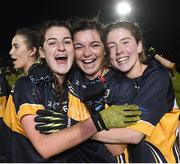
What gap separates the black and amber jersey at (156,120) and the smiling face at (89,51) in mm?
561

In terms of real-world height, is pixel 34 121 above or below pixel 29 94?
below

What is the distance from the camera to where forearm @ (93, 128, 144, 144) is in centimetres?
319

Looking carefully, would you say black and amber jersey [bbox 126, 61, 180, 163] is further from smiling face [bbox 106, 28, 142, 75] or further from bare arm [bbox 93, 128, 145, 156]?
smiling face [bbox 106, 28, 142, 75]

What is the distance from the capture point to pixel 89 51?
383cm

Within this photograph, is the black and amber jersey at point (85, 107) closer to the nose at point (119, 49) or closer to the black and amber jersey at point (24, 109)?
the black and amber jersey at point (24, 109)

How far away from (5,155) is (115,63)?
1.46 m

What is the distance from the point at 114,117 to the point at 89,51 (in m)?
0.97

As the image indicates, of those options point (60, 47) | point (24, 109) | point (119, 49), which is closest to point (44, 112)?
point (24, 109)

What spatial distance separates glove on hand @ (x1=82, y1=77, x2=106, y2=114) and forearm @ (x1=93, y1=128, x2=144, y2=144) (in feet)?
0.91

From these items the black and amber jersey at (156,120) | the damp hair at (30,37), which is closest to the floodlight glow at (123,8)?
the damp hair at (30,37)

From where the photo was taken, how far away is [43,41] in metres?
3.79

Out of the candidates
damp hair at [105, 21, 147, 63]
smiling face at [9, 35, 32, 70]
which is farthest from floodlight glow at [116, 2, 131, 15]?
damp hair at [105, 21, 147, 63]

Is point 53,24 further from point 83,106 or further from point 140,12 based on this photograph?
point 140,12

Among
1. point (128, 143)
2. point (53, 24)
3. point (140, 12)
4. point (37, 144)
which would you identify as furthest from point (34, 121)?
point (140, 12)
